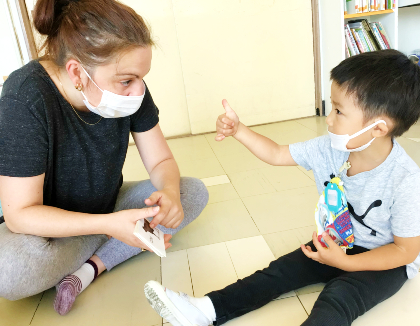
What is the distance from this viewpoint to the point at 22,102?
0.89m

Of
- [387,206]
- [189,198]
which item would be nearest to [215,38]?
[189,198]

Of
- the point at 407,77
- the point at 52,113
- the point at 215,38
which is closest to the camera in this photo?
the point at 407,77

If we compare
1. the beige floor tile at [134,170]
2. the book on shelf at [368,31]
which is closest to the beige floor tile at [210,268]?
the beige floor tile at [134,170]

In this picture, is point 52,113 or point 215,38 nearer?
point 52,113

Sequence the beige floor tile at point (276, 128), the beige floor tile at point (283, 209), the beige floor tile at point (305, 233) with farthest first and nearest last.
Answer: the beige floor tile at point (276, 128) < the beige floor tile at point (283, 209) < the beige floor tile at point (305, 233)

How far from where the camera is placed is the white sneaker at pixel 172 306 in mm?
833

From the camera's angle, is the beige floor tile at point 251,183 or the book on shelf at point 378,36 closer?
the beige floor tile at point 251,183

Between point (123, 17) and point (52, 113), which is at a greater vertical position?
point (123, 17)

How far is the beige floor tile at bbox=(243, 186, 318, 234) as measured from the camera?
1386 millimetres

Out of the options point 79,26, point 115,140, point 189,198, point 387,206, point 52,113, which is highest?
point 79,26

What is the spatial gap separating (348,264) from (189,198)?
608 millimetres

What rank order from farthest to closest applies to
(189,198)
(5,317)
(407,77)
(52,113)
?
(189,198)
(5,317)
(52,113)
(407,77)

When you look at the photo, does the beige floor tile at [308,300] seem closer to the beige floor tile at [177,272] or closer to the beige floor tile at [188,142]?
the beige floor tile at [177,272]

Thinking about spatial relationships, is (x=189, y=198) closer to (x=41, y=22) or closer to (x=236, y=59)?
(x=41, y=22)
